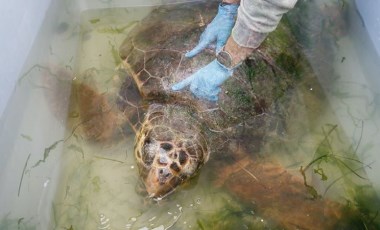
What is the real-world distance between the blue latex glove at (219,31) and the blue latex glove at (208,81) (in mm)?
85

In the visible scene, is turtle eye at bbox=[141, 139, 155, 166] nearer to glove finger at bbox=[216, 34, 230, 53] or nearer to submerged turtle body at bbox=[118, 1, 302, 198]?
submerged turtle body at bbox=[118, 1, 302, 198]

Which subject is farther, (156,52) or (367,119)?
(367,119)

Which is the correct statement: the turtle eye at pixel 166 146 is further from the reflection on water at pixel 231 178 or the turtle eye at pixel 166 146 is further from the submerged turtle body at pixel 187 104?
the reflection on water at pixel 231 178

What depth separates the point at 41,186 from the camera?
5.96ft

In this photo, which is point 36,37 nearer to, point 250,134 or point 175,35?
point 175,35

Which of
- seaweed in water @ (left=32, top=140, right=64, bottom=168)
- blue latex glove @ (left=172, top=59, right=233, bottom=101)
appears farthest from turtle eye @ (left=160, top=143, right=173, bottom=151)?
seaweed in water @ (left=32, top=140, right=64, bottom=168)

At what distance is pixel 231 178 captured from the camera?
1.80m

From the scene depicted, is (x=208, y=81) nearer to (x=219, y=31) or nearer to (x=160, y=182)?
(x=219, y=31)

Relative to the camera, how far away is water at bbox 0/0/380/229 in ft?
5.76

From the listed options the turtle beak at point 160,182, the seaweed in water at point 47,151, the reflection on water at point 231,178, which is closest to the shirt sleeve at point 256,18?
the reflection on water at point 231,178

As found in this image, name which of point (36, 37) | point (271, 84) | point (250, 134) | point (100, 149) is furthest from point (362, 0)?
point (36, 37)

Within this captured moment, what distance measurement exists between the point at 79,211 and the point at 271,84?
106cm

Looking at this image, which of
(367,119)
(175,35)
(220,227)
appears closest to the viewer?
(220,227)

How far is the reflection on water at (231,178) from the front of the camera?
1.75 meters
